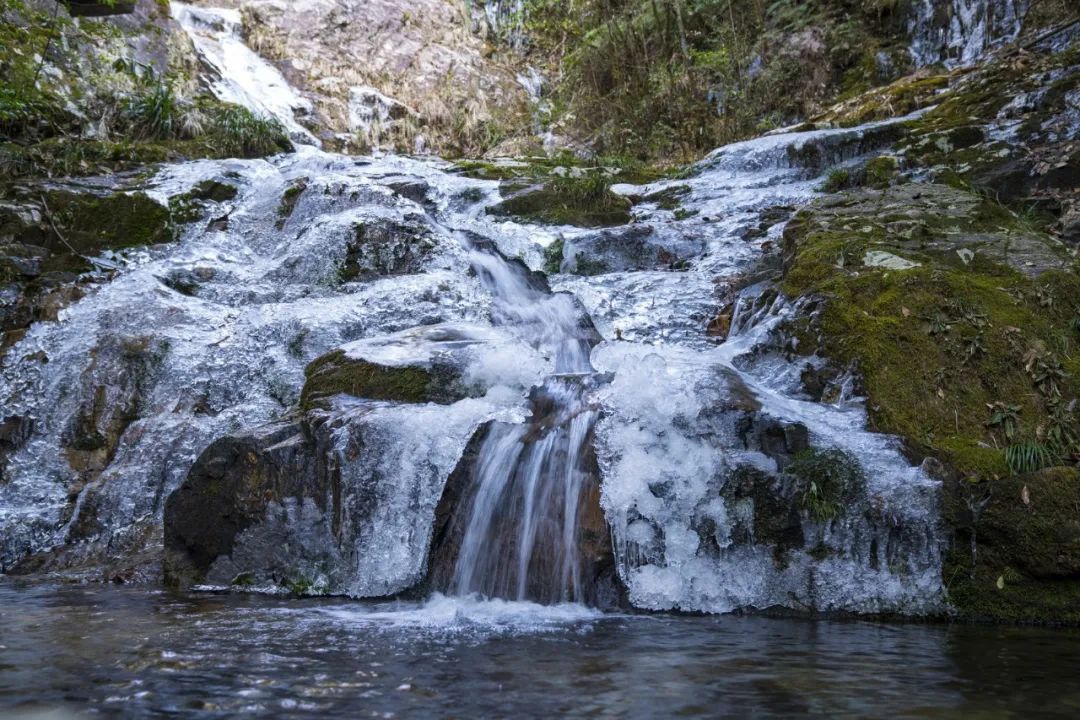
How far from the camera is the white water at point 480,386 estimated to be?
4.08 metres

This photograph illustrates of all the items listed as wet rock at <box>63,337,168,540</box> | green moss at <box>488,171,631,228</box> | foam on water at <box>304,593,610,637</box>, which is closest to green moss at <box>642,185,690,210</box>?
green moss at <box>488,171,631,228</box>

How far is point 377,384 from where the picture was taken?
545 cm

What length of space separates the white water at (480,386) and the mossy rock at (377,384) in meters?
0.17

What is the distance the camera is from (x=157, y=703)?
2.32m

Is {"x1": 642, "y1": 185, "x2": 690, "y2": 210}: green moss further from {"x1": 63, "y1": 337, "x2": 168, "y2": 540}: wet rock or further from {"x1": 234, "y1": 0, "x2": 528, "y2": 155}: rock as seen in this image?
{"x1": 234, "y1": 0, "x2": 528, "y2": 155}: rock

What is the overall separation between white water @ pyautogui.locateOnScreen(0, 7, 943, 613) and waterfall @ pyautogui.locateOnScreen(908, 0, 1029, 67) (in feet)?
11.7

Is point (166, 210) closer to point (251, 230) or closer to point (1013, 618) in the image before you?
point (251, 230)

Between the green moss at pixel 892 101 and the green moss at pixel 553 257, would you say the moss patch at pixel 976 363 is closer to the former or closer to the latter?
the green moss at pixel 553 257

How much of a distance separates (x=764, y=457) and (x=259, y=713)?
288 cm

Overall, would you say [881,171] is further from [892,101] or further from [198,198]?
[198,198]

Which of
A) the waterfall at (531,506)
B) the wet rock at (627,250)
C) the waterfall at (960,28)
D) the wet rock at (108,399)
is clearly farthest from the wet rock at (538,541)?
the waterfall at (960,28)

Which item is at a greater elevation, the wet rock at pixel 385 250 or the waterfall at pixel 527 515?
the wet rock at pixel 385 250

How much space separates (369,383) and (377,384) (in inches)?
2.3

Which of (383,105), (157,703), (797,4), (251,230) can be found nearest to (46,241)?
(251,230)
